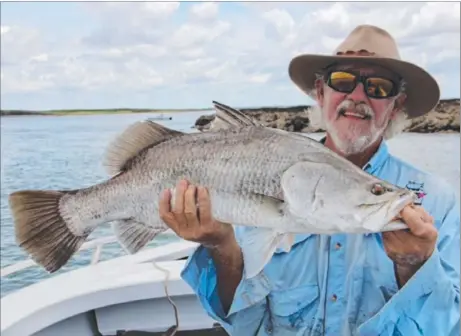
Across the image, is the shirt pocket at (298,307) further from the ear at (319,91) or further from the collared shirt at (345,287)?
the ear at (319,91)

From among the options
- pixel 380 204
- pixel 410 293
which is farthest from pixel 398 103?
pixel 380 204

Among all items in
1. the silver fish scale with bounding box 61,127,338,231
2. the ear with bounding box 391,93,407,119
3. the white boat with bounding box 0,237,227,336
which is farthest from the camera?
the white boat with bounding box 0,237,227,336

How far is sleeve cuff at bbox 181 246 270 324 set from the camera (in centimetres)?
180

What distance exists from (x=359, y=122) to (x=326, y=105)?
13 centimetres

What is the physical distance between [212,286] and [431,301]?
58cm

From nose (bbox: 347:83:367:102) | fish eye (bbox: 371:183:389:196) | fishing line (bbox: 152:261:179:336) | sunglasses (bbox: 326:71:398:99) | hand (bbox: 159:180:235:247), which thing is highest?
sunglasses (bbox: 326:71:398:99)

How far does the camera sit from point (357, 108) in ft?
5.90

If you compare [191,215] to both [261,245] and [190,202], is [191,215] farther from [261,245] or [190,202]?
[261,245]

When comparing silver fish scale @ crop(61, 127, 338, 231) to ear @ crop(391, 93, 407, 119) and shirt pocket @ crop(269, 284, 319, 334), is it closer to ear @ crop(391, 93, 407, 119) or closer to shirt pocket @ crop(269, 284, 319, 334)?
shirt pocket @ crop(269, 284, 319, 334)

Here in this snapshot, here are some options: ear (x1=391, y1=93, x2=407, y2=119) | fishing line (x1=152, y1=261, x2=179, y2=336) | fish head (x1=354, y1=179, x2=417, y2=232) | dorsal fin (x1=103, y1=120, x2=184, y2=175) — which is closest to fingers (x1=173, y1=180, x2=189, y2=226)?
dorsal fin (x1=103, y1=120, x2=184, y2=175)

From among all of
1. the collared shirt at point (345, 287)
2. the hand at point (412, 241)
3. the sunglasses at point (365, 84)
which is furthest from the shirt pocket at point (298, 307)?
the sunglasses at point (365, 84)

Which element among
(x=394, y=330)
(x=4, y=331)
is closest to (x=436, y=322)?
(x=394, y=330)

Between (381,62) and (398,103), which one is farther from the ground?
(381,62)

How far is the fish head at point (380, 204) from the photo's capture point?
4.33 ft
